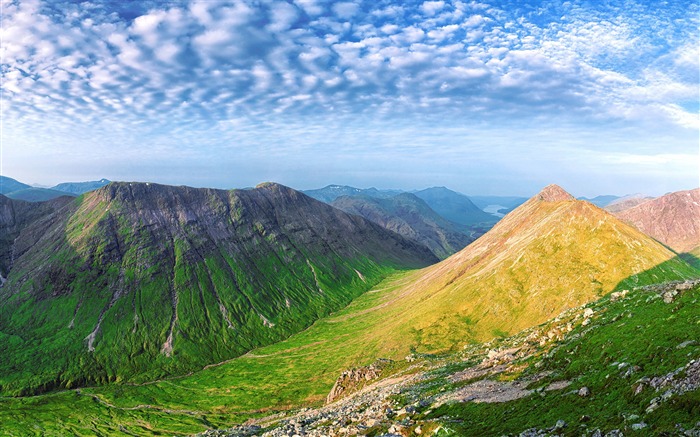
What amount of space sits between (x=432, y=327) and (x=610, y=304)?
111m

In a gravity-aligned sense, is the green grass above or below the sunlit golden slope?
below

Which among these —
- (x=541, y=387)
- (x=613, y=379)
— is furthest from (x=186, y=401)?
(x=613, y=379)

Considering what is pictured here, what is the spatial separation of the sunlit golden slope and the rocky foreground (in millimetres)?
84210

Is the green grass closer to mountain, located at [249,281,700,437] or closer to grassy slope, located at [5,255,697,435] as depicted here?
grassy slope, located at [5,255,697,435]

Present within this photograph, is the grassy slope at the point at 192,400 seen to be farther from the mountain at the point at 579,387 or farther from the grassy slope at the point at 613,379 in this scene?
the grassy slope at the point at 613,379

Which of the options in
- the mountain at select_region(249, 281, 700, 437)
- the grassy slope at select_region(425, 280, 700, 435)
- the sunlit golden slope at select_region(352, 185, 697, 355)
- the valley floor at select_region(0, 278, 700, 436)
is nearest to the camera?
the grassy slope at select_region(425, 280, 700, 435)

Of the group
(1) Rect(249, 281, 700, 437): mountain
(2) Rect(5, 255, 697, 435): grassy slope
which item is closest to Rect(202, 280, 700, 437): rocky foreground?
(1) Rect(249, 281, 700, 437): mountain

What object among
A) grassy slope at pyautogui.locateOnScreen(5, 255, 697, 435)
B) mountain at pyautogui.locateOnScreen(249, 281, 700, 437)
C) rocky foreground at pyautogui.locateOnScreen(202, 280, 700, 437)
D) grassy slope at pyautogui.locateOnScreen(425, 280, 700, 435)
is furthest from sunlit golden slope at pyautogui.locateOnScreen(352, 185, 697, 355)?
grassy slope at pyautogui.locateOnScreen(425, 280, 700, 435)

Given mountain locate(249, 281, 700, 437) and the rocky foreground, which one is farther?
the rocky foreground

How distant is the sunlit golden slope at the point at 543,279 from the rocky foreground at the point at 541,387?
84210mm

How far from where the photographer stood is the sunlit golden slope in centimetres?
15000

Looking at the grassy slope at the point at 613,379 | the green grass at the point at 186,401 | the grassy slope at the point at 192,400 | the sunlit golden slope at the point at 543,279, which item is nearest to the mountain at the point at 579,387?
the grassy slope at the point at 613,379

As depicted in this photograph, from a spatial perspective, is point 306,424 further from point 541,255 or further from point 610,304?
point 541,255

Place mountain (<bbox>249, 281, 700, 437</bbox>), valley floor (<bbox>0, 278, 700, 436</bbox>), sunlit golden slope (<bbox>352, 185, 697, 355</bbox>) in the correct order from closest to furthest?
mountain (<bbox>249, 281, 700, 437</bbox>)
valley floor (<bbox>0, 278, 700, 436</bbox>)
sunlit golden slope (<bbox>352, 185, 697, 355</bbox>)
